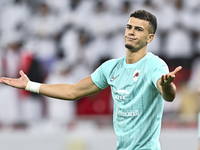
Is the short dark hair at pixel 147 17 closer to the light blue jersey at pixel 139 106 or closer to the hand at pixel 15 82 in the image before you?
the light blue jersey at pixel 139 106

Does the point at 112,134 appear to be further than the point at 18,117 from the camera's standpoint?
No

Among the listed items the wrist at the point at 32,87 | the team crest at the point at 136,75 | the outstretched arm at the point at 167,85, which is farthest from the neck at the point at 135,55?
the wrist at the point at 32,87

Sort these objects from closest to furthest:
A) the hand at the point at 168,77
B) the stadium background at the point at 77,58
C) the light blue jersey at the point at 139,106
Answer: the hand at the point at 168,77 < the light blue jersey at the point at 139,106 < the stadium background at the point at 77,58

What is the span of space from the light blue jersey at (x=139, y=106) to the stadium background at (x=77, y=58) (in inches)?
158

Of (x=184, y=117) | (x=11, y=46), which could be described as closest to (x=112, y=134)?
(x=184, y=117)

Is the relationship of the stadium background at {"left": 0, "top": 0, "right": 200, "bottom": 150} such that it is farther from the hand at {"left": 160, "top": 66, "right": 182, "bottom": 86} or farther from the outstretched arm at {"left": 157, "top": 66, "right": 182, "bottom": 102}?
the hand at {"left": 160, "top": 66, "right": 182, "bottom": 86}

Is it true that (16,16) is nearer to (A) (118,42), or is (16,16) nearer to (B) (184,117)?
(A) (118,42)

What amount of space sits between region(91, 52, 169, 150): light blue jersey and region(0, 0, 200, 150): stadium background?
4013mm

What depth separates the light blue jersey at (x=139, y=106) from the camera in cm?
393

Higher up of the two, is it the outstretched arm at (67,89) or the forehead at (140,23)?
the forehead at (140,23)

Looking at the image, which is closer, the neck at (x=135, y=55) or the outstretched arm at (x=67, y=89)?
the neck at (x=135, y=55)

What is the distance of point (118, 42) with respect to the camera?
414 inches

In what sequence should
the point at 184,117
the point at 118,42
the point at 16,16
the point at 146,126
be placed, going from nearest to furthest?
the point at 146,126 < the point at 184,117 < the point at 118,42 < the point at 16,16

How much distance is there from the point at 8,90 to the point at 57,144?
8.10 feet
